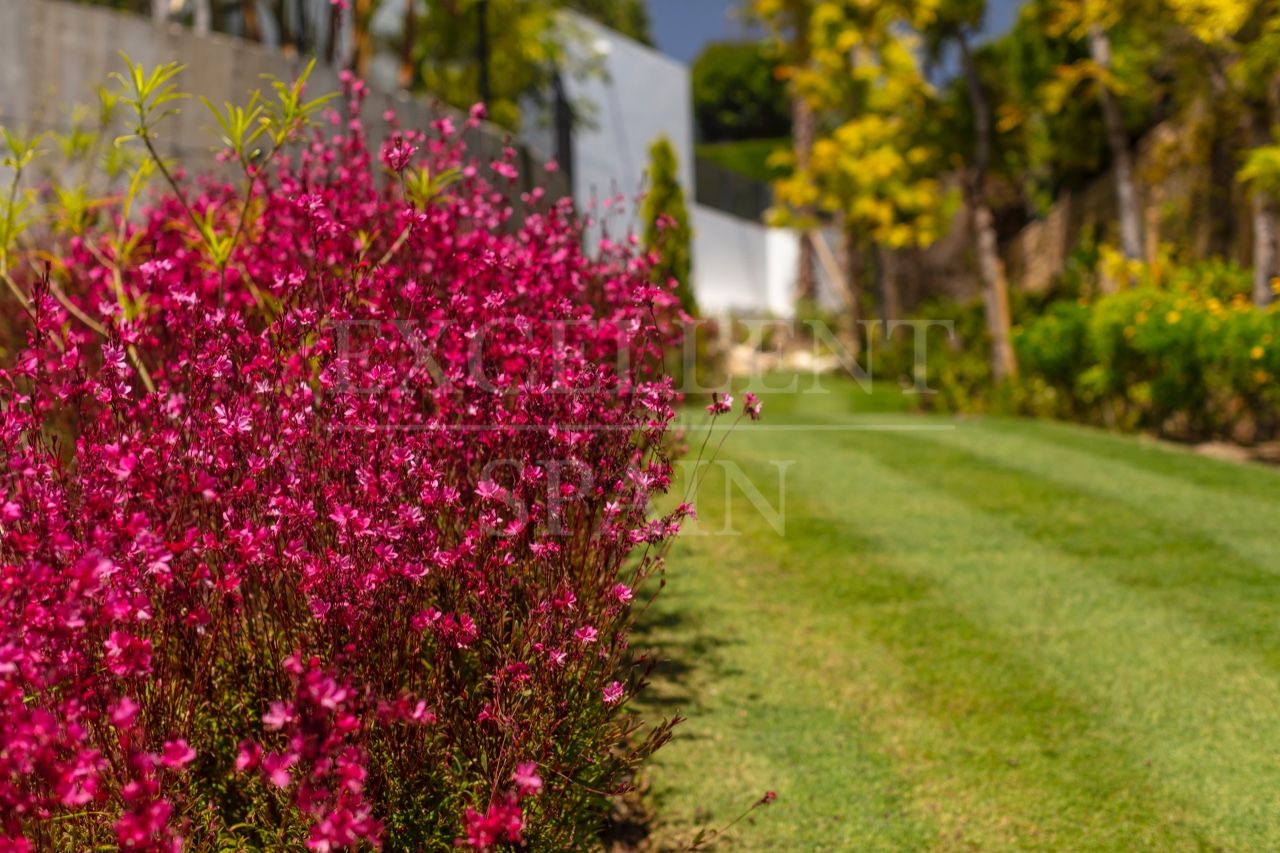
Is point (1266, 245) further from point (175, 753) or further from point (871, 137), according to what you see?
Result: point (175, 753)

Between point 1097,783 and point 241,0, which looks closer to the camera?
point 1097,783

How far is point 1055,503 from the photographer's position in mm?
8055

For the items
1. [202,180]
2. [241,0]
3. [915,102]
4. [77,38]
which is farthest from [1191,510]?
[241,0]

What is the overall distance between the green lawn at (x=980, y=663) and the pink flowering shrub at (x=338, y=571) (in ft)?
4.57

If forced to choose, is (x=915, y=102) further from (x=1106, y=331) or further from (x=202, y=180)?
(x=202, y=180)

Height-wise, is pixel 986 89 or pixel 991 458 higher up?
pixel 986 89

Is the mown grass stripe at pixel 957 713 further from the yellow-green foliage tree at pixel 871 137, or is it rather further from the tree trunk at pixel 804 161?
the tree trunk at pixel 804 161

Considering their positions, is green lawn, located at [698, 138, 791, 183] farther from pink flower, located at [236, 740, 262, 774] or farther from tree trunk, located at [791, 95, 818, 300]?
pink flower, located at [236, 740, 262, 774]

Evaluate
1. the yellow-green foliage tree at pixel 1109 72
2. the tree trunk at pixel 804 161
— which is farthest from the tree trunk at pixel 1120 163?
the tree trunk at pixel 804 161

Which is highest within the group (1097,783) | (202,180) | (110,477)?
(202,180)

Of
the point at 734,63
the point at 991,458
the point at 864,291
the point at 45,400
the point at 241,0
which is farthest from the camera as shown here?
the point at 734,63

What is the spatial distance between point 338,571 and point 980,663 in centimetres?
393

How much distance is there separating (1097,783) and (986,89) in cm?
2156

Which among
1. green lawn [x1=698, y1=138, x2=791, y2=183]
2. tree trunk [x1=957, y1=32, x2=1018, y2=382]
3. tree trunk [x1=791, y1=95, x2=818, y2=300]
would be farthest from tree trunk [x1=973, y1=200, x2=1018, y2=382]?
green lawn [x1=698, y1=138, x2=791, y2=183]
